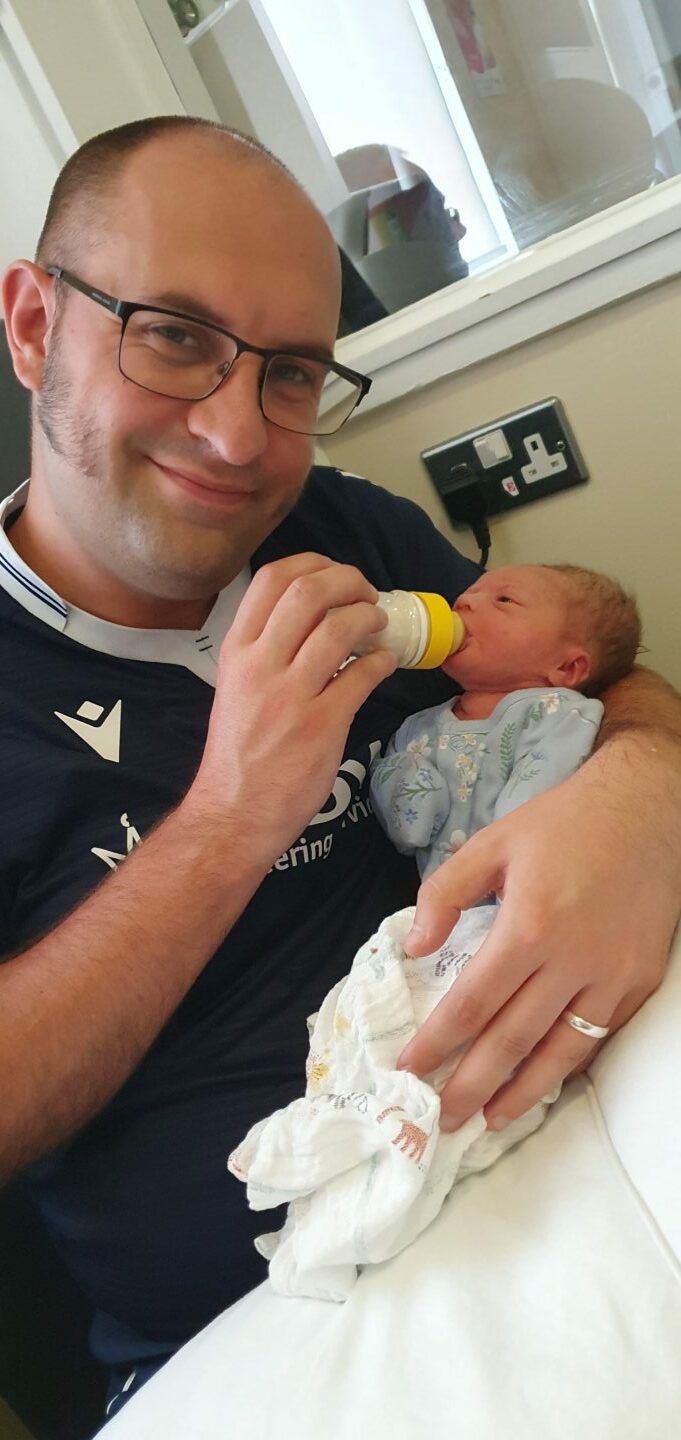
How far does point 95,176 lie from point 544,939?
2.67 ft

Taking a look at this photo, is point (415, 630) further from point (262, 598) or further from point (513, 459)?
point (513, 459)

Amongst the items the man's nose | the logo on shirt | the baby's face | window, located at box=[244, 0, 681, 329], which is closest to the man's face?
the man's nose

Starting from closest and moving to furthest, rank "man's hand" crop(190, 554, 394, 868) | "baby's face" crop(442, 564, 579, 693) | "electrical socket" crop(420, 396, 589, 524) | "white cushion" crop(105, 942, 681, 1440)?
"white cushion" crop(105, 942, 681, 1440)
"man's hand" crop(190, 554, 394, 868)
"baby's face" crop(442, 564, 579, 693)
"electrical socket" crop(420, 396, 589, 524)

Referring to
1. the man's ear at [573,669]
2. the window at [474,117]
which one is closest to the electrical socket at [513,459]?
the window at [474,117]

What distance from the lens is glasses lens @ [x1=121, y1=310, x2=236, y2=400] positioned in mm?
839

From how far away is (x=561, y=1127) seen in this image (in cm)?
61

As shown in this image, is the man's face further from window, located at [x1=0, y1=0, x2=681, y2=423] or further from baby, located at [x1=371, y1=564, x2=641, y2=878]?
window, located at [x1=0, y1=0, x2=681, y2=423]

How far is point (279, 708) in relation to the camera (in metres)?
0.73

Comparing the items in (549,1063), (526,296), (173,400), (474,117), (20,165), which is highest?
(20,165)

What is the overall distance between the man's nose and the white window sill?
47 cm

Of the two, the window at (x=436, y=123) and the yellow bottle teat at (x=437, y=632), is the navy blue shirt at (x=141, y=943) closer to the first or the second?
the yellow bottle teat at (x=437, y=632)

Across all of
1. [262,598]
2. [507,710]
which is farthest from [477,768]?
[262,598]

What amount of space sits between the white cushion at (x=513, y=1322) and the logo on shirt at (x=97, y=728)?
1.44 ft

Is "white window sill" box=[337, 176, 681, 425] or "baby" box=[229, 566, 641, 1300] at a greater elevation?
"white window sill" box=[337, 176, 681, 425]
